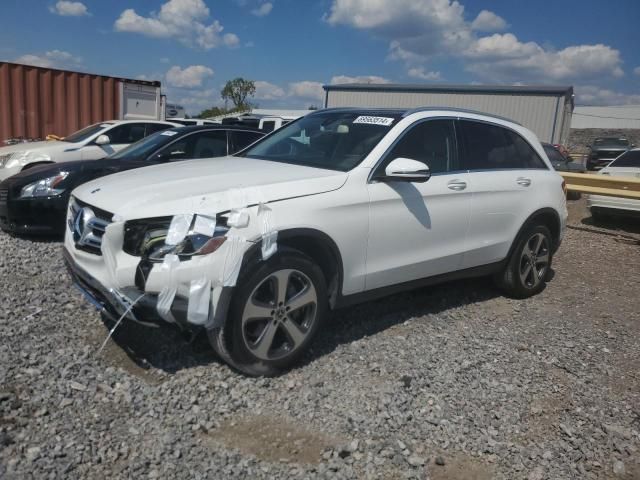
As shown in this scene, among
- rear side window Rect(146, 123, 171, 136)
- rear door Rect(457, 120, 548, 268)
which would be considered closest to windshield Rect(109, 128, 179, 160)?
rear side window Rect(146, 123, 171, 136)

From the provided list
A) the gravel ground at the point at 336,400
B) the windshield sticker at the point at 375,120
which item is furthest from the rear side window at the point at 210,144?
the windshield sticker at the point at 375,120

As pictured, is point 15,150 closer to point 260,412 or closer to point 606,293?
point 260,412

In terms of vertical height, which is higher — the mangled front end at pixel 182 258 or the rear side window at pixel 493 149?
the rear side window at pixel 493 149

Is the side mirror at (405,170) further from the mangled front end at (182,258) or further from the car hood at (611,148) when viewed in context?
the car hood at (611,148)

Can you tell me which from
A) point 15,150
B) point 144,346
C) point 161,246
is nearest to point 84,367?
point 144,346

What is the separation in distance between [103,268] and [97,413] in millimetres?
820

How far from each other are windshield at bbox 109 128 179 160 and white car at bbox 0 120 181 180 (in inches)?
63.5

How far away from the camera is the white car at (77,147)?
8.18 m

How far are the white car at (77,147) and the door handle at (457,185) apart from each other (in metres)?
5.78

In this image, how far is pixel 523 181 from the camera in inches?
202

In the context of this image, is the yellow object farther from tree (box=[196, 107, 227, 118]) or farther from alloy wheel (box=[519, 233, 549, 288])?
tree (box=[196, 107, 227, 118])

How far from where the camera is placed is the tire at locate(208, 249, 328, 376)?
3211mm

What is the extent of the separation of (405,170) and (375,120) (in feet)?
2.35

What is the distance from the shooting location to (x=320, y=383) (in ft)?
11.5
